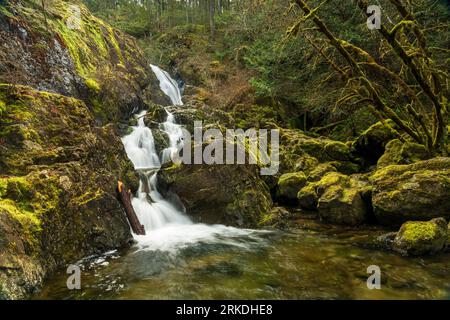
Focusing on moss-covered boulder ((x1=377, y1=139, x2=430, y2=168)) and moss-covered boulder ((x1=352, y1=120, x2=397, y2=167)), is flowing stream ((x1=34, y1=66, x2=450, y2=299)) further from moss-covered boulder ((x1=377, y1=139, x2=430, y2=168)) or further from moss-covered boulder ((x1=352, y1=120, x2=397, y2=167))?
moss-covered boulder ((x1=352, y1=120, x2=397, y2=167))

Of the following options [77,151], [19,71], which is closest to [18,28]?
[19,71]

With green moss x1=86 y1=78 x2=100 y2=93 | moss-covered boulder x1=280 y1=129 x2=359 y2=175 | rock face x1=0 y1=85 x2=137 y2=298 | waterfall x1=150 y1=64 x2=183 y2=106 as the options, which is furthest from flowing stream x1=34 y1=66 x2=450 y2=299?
waterfall x1=150 y1=64 x2=183 y2=106

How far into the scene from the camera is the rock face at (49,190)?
5031mm

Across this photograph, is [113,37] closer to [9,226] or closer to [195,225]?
[195,225]

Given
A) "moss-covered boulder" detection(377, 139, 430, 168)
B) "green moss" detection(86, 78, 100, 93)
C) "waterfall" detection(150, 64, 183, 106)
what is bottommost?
"moss-covered boulder" detection(377, 139, 430, 168)

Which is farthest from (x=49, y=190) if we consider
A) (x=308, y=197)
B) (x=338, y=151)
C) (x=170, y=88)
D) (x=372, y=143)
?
(x=170, y=88)

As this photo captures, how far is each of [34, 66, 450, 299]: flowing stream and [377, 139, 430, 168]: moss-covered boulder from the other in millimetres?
3161

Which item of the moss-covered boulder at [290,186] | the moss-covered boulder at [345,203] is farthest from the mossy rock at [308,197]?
the moss-covered boulder at [345,203]

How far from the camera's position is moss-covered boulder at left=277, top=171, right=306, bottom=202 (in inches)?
444

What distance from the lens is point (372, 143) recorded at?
12633 millimetres

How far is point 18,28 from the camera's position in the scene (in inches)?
411

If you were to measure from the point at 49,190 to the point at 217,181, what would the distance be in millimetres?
4651

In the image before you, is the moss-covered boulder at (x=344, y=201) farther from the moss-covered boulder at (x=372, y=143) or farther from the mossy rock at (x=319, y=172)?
the moss-covered boulder at (x=372, y=143)
